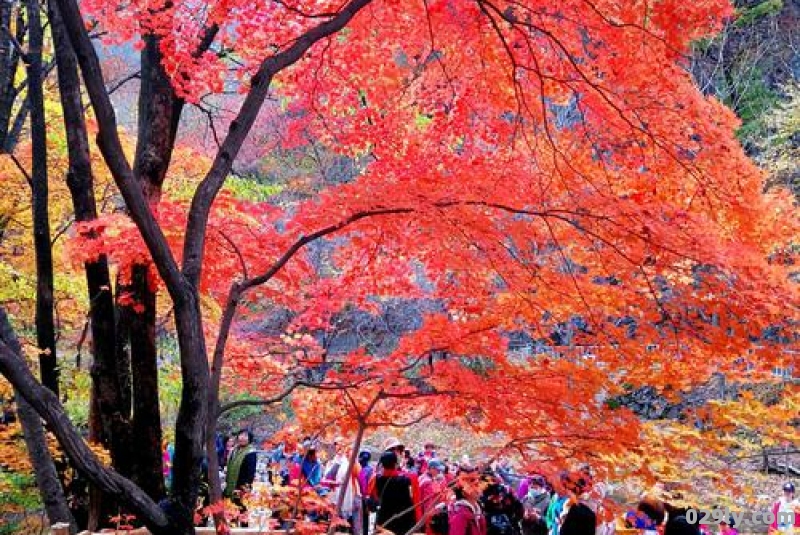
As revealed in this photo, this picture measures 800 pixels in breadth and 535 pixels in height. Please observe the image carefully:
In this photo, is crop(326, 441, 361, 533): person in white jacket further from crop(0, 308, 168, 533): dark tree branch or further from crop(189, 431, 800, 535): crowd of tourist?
crop(0, 308, 168, 533): dark tree branch

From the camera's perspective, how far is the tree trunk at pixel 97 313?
580 centimetres

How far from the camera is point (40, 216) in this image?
639cm

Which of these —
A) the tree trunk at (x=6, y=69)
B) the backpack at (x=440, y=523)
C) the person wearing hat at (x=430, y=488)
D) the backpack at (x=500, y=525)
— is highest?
the tree trunk at (x=6, y=69)

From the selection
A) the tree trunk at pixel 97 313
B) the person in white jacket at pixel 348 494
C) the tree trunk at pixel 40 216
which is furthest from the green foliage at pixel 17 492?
the person in white jacket at pixel 348 494

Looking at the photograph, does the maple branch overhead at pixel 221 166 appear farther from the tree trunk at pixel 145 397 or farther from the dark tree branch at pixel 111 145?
the tree trunk at pixel 145 397

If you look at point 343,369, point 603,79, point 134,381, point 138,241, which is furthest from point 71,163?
point 603,79

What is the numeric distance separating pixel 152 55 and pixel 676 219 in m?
4.49

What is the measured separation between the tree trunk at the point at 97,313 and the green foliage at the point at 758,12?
17476 mm

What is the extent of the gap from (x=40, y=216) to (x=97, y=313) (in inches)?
47.3

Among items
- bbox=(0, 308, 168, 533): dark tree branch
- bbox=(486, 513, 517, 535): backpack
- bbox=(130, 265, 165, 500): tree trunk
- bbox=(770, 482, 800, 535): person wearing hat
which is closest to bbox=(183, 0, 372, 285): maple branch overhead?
bbox=(0, 308, 168, 533): dark tree branch

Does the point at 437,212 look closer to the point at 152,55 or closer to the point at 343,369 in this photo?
the point at 343,369

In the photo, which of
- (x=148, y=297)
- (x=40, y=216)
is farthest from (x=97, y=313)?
(x=40, y=216)

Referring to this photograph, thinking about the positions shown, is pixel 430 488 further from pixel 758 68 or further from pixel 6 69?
pixel 758 68

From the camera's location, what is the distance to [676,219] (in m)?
4.55
